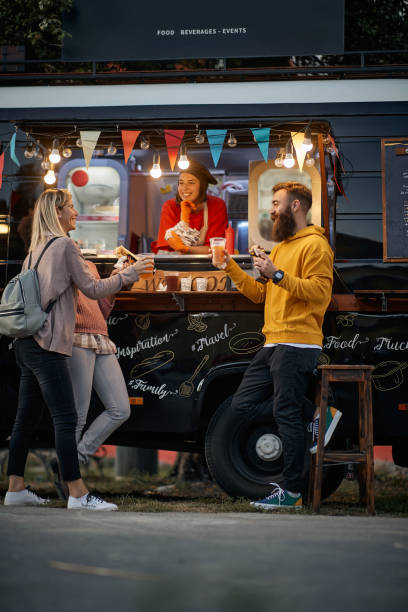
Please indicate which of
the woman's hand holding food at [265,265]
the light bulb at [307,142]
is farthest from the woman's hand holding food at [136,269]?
the light bulb at [307,142]

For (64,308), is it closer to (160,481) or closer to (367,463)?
(367,463)

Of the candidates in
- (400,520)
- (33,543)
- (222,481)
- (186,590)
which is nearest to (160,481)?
(222,481)

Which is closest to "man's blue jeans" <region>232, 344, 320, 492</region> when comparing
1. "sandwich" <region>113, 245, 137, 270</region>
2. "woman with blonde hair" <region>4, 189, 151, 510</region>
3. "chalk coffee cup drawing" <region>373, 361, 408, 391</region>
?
"chalk coffee cup drawing" <region>373, 361, 408, 391</region>

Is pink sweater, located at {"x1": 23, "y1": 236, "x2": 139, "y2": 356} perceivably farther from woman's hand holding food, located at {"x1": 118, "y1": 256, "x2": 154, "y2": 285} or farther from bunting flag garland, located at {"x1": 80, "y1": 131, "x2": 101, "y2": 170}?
bunting flag garland, located at {"x1": 80, "y1": 131, "x2": 101, "y2": 170}

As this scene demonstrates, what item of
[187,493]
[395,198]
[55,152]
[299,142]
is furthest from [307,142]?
Result: [187,493]

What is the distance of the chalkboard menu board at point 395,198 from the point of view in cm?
504

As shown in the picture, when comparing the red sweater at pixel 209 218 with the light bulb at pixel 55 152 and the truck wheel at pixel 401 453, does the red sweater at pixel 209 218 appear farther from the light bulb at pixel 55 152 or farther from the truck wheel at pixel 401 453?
the truck wheel at pixel 401 453

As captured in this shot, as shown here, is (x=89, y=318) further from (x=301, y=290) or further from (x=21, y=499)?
(x=301, y=290)

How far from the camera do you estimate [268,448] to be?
5.21 metres

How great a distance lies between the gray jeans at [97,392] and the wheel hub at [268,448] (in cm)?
101

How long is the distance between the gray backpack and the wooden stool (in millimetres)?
1827

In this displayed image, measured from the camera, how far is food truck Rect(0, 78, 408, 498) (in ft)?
16.6

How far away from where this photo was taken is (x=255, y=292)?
16.3 feet

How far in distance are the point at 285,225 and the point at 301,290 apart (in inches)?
23.5
